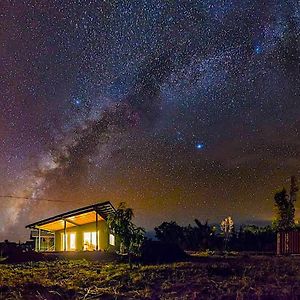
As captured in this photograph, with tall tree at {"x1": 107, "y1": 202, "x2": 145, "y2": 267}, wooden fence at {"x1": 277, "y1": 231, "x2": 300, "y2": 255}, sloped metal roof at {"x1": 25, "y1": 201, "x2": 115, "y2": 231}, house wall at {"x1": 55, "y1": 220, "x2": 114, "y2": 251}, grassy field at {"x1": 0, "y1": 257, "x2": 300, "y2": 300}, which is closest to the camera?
grassy field at {"x1": 0, "y1": 257, "x2": 300, "y2": 300}

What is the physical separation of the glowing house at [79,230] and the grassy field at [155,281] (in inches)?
470

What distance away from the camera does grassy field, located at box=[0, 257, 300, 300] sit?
16.9 meters

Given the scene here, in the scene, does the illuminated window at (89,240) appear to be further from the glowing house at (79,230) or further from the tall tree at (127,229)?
the tall tree at (127,229)

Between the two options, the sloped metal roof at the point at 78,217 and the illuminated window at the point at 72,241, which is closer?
the sloped metal roof at the point at 78,217

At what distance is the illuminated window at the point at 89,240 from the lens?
39.8 metres

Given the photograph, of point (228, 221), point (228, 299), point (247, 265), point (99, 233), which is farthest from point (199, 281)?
point (228, 221)

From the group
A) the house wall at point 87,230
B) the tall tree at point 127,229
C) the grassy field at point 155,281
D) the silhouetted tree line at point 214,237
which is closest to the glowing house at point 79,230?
the house wall at point 87,230

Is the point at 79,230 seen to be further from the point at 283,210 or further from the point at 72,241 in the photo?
the point at 283,210

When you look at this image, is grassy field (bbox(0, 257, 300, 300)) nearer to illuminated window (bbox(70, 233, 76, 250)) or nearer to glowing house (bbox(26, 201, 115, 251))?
glowing house (bbox(26, 201, 115, 251))

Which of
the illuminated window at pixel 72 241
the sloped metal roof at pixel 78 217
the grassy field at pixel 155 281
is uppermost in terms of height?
the sloped metal roof at pixel 78 217

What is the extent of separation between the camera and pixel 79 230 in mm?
42906

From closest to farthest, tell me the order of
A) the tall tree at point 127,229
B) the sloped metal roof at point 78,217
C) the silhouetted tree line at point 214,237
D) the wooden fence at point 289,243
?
1. the tall tree at point 127,229
2. the wooden fence at point 289,243
3. the sloped metal roof at point 78,217
4. the silhouetted tree line at point 214,237

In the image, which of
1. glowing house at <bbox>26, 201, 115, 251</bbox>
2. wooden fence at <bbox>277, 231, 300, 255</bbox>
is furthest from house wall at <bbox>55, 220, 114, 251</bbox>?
wooden fence at <bbox>277, 231, 300, 255</bbox>

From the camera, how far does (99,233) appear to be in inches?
1571
